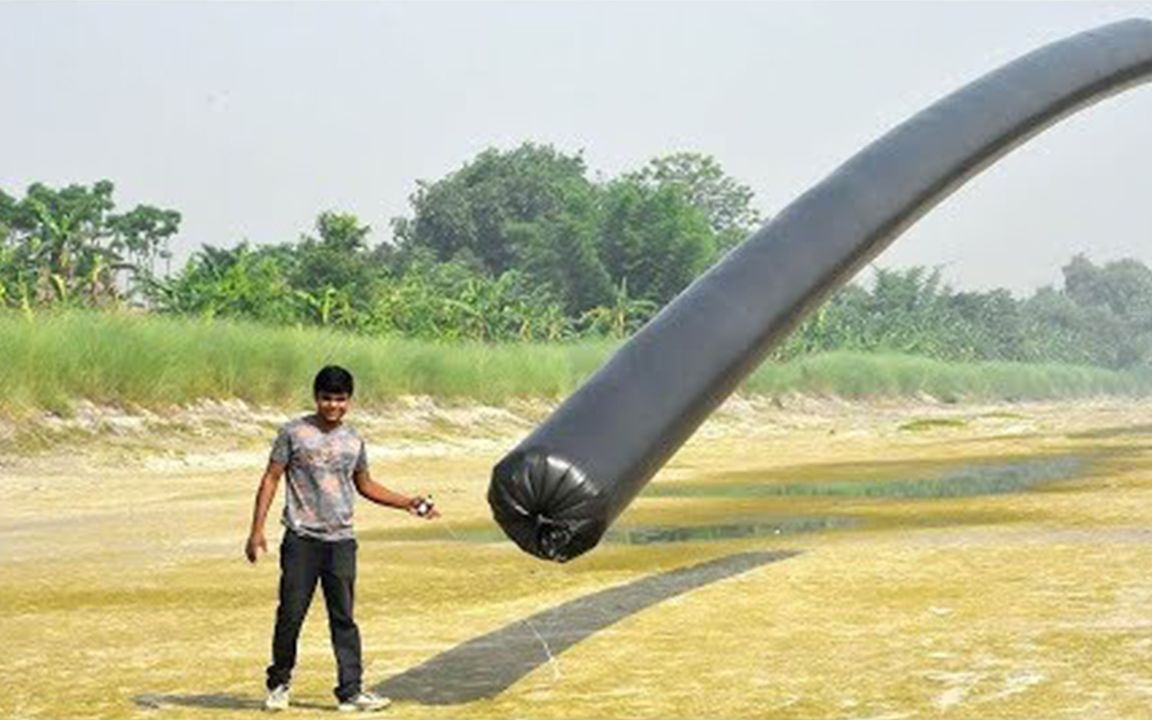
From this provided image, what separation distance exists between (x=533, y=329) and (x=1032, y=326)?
77276mm

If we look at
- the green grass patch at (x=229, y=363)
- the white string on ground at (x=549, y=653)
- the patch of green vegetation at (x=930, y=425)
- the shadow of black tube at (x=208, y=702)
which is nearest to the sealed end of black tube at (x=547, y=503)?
the shadow of black tube at (x=208, y=702)

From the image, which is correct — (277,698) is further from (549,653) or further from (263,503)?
(549,653)

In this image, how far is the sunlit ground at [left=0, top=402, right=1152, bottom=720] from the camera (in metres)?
7.17

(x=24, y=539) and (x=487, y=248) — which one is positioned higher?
(x=487, y=248)

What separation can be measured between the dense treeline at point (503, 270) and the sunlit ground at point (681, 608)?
19.7 meters

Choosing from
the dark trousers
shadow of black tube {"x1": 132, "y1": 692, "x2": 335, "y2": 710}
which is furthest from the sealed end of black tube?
shadow of black tube {"x1": 132, "y1": 692, "x2": 335, "y2": 710}

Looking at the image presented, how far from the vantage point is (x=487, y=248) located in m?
95.5

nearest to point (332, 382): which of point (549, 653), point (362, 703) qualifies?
point (362, 703)

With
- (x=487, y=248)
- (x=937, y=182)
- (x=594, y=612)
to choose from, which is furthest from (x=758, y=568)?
(x=487, y=248)

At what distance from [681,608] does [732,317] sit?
3762mm

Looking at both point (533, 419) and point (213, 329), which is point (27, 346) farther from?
point (533, 419)

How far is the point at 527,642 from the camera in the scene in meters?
8.88

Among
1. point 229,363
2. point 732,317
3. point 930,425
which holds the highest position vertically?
point 229,363

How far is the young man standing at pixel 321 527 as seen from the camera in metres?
6.95
